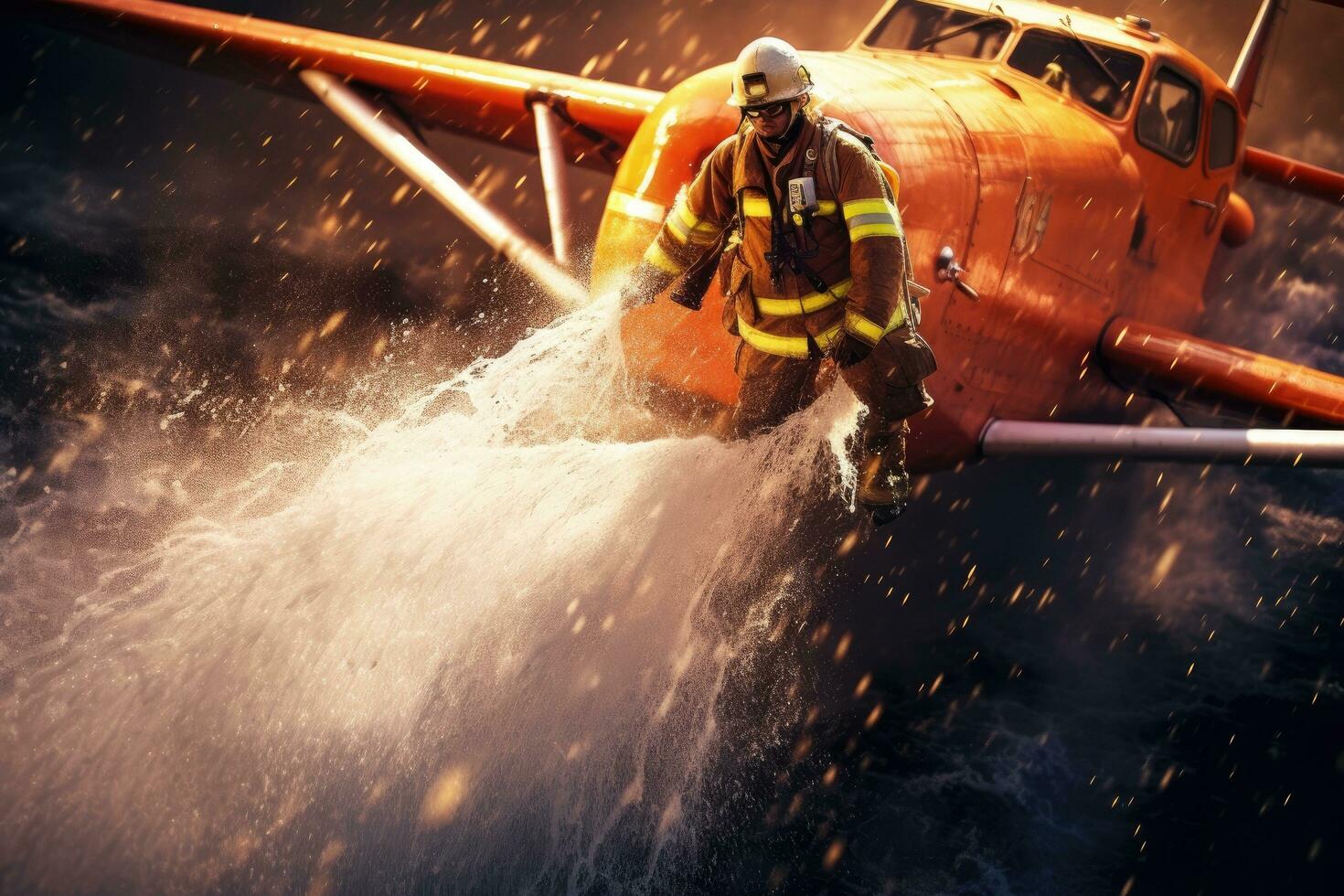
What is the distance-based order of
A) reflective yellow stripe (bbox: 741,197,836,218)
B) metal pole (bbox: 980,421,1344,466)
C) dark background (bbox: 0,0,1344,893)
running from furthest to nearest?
dark background (bbox: 0,0,1344,893) < metal pole (bbox: 980,421,1344,466) < reflective yellow stripe (bbox: 741,197,836,218)

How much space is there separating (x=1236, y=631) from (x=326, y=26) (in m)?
10.7

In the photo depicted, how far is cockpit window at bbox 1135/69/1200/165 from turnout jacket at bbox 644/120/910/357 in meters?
3.71

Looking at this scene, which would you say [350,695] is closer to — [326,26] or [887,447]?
[887,447]

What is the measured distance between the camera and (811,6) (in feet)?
37.6

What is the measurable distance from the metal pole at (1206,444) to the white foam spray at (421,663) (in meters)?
1.76

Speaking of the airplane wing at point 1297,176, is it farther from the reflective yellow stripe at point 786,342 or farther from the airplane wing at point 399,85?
the reflective yellow stripe at point 786,342

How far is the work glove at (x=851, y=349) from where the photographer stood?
3295 millimetres

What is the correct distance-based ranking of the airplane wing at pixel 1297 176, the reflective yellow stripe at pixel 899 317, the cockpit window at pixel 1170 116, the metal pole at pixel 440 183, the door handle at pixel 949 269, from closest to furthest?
the reflective yellow stripe at pixel 899 317 < the door handle at pixel 949 269 < the metal pole at pixel 440 183 < the cockpit window at pixel 1170 116 < the airplane wing at pixel 1297 176

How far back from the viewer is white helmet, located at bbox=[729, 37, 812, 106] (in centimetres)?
317

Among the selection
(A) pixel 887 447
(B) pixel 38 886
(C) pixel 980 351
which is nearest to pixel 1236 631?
(C) pixel 980 351

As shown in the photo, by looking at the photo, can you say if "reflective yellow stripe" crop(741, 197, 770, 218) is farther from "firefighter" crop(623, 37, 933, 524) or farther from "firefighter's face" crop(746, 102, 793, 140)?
"firefighter's face" crop(746, 102, 793, 140)

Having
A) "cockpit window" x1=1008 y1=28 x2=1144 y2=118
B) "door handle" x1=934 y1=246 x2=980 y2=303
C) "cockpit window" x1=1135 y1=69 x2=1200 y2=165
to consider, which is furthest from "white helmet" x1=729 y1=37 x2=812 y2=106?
"cockpit window" x1=1135 y1=69 x2=1200 y2=165

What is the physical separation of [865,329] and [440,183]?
4.44 meters

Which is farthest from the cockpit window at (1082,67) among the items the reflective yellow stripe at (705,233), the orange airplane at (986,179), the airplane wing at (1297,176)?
the airplane wing at (1297,176)
